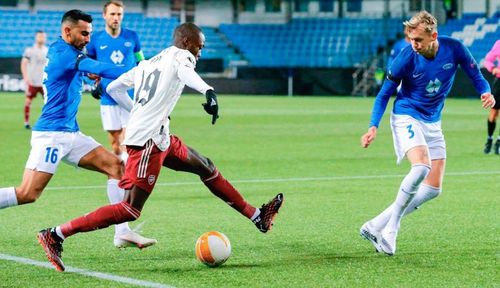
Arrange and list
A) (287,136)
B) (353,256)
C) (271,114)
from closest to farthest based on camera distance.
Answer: (353,256) < (287,136) < (271,114)

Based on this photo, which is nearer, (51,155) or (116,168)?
(51,155)

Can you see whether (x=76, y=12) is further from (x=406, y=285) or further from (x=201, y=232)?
(x=406, y=285)

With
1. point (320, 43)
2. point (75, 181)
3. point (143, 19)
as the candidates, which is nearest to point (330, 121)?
point (75, 181)

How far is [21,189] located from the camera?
8828 millimetres

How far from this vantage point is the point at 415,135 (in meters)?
9.15

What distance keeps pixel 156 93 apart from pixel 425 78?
2.35m

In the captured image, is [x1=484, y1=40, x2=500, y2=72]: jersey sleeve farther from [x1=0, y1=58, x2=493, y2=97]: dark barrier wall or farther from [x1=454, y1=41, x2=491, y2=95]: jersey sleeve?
[x1=0, y1=58, x2=493, y2=97]: dark barrier wall

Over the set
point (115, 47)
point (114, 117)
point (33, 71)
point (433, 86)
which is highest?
point (433, 86)

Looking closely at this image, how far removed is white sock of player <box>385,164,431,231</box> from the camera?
351 inches

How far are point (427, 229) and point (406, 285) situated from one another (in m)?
2.85

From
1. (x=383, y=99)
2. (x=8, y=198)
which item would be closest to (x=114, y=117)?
(x=8, y=198)

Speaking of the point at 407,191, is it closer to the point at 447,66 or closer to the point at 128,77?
the point at 447,66

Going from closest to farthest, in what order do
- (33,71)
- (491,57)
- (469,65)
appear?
(469,65)
(491,57)
(33,71)

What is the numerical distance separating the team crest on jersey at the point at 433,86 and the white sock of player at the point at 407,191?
0.67m
